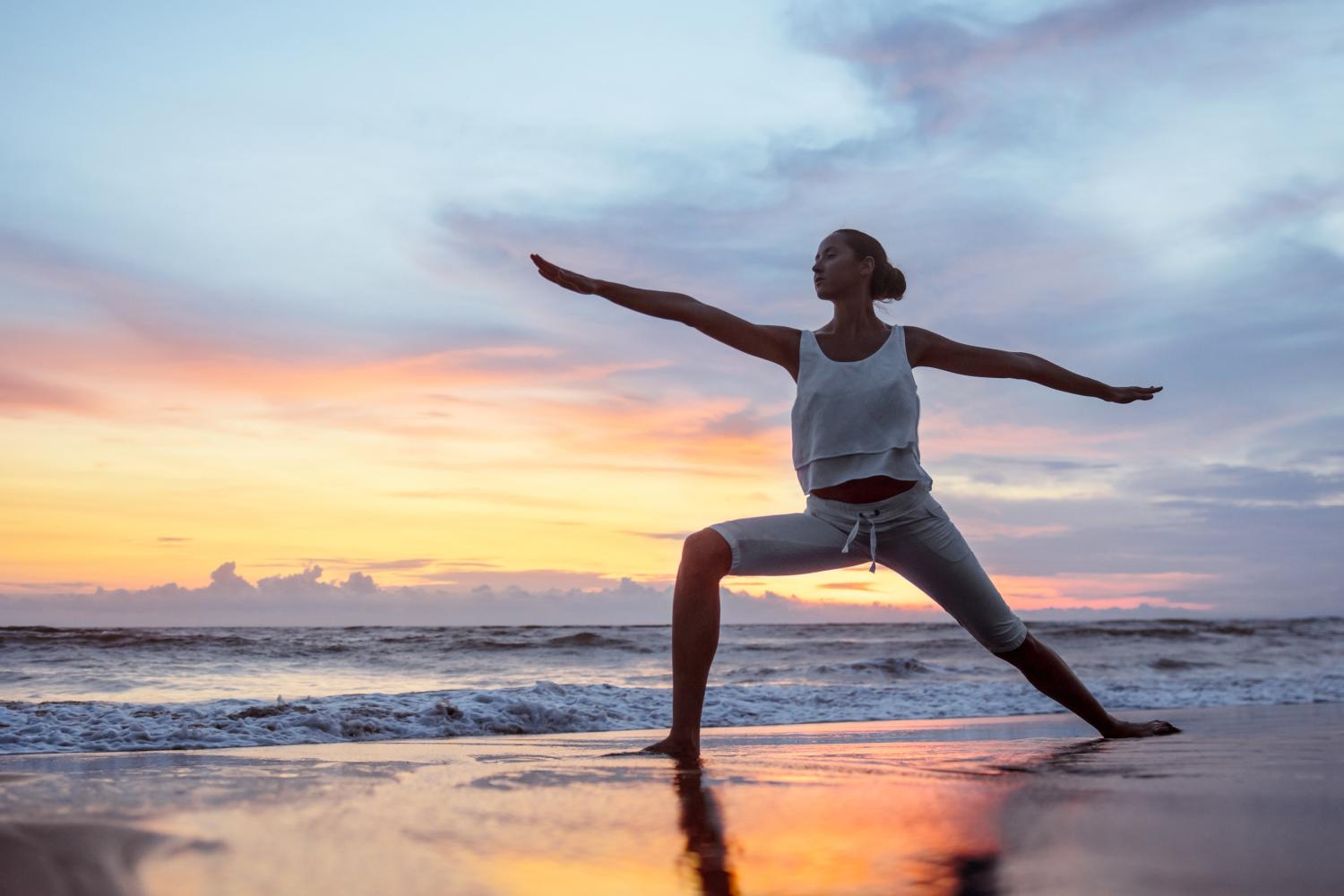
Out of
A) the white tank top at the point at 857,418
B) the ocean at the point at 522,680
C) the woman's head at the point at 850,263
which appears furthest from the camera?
the ocean at the point at 522,680

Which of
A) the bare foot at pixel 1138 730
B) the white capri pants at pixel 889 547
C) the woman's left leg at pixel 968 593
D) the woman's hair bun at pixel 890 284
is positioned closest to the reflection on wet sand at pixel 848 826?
the white capri pants at pixel 889 547

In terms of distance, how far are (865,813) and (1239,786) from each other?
0.96 metres

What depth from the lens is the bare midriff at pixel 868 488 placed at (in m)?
3.78

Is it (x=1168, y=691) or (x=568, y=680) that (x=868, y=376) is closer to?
(x=1168, y=691)

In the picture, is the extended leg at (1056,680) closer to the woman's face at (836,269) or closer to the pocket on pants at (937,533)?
the pocket on pants at (937,533)

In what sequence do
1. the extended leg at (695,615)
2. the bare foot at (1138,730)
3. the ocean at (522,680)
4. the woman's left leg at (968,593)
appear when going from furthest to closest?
the ocean at (522,680), the bare foot at (1138,730), the woman's left leg at (968,593), the extended leg at (695,615)

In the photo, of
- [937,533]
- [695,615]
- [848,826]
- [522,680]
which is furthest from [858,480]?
[522,680]

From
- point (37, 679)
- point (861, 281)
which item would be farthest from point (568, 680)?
point (861, 281)

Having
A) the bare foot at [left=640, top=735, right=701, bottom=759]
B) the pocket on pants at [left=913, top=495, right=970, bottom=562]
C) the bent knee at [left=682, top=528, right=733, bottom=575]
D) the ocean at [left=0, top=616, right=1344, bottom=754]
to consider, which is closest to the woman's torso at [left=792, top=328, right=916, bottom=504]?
the pocket on pants at [left=913, top=495, right=970, bottom=562]

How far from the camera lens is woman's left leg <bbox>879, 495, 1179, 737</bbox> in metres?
3.87

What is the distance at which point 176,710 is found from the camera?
247 inches

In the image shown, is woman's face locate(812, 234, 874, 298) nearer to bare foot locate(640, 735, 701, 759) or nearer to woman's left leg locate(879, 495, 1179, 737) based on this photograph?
woman's left leg locate(879, 495, 1179, 737)

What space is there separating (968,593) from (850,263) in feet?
4.33

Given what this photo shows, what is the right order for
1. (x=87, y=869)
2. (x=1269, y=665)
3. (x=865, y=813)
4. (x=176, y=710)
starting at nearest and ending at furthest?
(x=87, y=869) < (x=865, y=813) < (x=176, y=710) < (x=1269, y=665)
